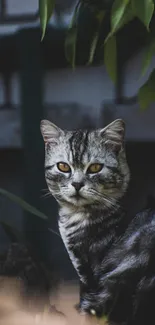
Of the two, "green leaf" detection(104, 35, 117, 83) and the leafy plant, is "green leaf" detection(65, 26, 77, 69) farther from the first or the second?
"green leaf" detection(104, 35, 117, 83)

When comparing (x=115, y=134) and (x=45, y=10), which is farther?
(x=115, y=134)

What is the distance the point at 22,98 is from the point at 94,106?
27 cm

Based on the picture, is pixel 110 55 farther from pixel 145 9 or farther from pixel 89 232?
pixel 89 232

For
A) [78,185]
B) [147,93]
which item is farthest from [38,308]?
[147,93]

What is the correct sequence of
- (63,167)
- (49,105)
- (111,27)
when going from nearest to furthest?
(111,27) → (63,167) → (49,105)

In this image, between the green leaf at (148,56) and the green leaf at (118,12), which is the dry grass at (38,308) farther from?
the green leaf at (118,12)

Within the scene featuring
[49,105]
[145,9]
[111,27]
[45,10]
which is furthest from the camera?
[49,105]

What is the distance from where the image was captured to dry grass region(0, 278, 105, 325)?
2379mm

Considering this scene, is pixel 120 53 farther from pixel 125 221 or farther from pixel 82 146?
pixel 125 221

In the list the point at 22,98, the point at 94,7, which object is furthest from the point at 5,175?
the point at 94,7

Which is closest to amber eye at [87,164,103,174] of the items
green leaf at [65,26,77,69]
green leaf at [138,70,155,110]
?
green leaf at [138,70,155,110]

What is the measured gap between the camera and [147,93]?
221 centimetres

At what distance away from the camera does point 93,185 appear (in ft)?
7.41

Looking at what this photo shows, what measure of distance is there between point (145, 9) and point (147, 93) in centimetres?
38
